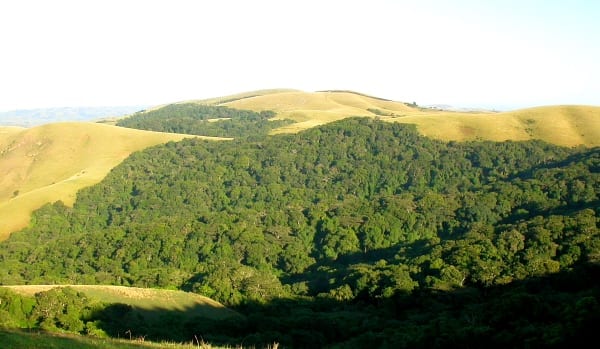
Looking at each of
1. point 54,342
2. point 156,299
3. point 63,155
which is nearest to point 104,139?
point 63,155

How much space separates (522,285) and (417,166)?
9340 centimetres

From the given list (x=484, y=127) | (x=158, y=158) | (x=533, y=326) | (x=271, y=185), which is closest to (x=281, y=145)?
(x=271, y=185)

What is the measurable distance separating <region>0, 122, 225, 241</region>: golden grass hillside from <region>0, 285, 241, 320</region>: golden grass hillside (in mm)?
76477

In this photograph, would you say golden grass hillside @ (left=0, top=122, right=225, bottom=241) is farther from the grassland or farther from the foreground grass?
the foreground grass

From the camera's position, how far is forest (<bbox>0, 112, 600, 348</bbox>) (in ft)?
145

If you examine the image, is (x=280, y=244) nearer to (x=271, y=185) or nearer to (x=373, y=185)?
(x=271, y=185)

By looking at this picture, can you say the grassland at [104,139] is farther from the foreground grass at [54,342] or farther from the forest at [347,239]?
the foreground grass at [54,342]

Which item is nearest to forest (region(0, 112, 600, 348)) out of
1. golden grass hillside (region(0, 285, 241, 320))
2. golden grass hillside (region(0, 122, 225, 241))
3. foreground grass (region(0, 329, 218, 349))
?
golden grass hillside (region(0, 285, 241, 320))

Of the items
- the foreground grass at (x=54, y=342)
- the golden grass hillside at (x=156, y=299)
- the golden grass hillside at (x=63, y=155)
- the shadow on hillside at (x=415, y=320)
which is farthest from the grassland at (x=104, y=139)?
the foreground grass at (x=54, y=342)

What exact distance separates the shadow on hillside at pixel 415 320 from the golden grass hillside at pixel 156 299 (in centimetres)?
197

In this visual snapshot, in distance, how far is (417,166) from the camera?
14575cm

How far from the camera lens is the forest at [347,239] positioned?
44.3 m

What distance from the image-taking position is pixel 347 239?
332 ft

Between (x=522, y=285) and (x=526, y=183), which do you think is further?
(x=526, y=183)
